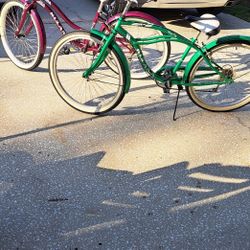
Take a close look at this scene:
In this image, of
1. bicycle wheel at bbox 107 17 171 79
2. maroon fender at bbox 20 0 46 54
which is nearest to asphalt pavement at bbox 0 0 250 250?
bicycle wheel at bbox 107 17 171 79

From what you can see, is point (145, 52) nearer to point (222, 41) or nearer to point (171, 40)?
point (171, 40)

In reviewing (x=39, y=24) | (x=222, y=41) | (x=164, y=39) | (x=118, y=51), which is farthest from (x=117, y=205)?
(x=39, y=24)

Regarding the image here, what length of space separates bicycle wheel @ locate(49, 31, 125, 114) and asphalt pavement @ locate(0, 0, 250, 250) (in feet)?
0.42

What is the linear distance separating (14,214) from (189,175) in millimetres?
1302

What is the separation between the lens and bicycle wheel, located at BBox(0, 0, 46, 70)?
14.4 ft

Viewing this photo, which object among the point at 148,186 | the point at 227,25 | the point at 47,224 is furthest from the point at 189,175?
the point at 227,25

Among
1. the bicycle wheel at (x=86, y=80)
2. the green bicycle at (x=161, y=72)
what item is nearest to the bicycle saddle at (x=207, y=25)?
the green bicycle at (x=161, y=72)

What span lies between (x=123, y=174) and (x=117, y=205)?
342 millimetres

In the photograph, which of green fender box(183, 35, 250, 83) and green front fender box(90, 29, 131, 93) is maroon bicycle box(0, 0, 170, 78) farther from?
green fender box(183, 35, 250, 83)

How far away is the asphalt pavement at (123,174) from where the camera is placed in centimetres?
265

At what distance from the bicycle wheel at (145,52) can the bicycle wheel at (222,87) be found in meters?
0.60

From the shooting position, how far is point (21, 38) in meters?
4.78

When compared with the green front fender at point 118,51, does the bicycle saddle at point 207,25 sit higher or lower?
higher

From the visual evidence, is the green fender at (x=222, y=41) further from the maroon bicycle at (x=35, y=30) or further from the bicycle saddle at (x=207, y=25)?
the maroon bicycle at (x=35, y=30)
